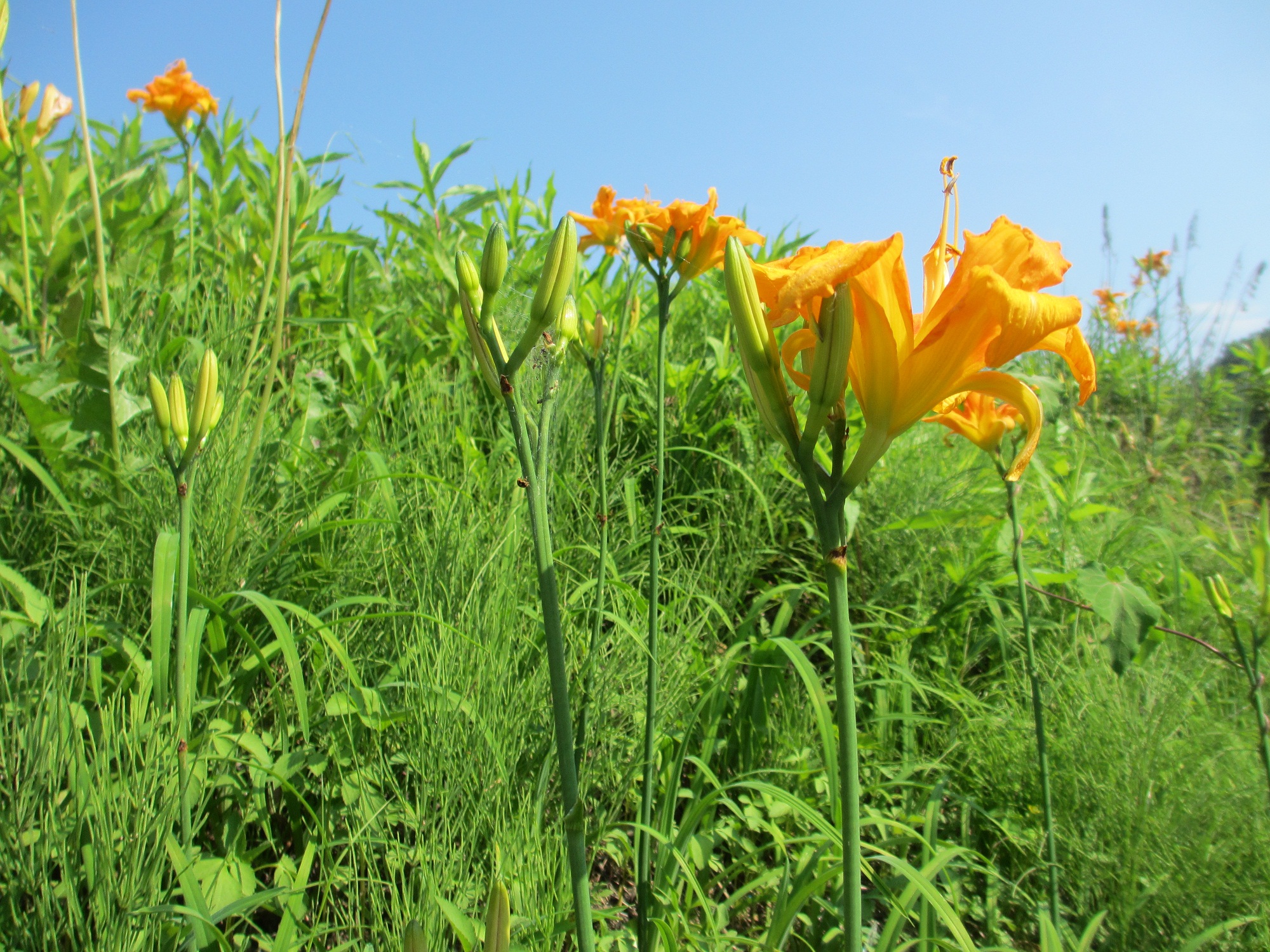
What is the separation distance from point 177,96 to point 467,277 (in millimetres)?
2379

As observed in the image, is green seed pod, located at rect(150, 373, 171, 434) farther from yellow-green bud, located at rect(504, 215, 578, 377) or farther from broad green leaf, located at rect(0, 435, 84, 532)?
broad green leaf, located at rect(0, 435, 84, 532)

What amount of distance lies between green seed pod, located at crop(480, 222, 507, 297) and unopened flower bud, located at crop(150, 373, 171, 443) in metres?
0.54

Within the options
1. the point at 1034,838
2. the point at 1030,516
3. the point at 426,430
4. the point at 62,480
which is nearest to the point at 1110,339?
the point at 1030,516

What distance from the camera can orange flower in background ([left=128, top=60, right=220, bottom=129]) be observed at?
90.9 inches

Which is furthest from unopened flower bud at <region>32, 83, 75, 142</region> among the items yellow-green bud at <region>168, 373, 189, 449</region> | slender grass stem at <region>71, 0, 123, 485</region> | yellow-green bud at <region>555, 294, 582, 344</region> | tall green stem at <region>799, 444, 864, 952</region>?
tall green stem at <region>799, 444, 864, 952</region>

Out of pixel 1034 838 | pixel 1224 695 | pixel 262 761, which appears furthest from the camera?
pixel 1224 695

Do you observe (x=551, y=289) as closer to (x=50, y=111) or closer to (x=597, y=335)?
(x=597, y=335)

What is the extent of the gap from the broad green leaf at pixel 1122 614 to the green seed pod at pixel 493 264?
115 centimetres

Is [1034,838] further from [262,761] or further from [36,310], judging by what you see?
[36,310]

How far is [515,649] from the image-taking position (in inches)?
55.4

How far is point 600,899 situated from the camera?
50.1 inches

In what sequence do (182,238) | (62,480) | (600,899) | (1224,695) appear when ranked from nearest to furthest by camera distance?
(600,899)
(62,480)
(1224,695)
(182,238)

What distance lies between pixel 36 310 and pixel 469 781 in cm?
200

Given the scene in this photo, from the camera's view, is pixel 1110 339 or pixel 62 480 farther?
pixel 1110 339
